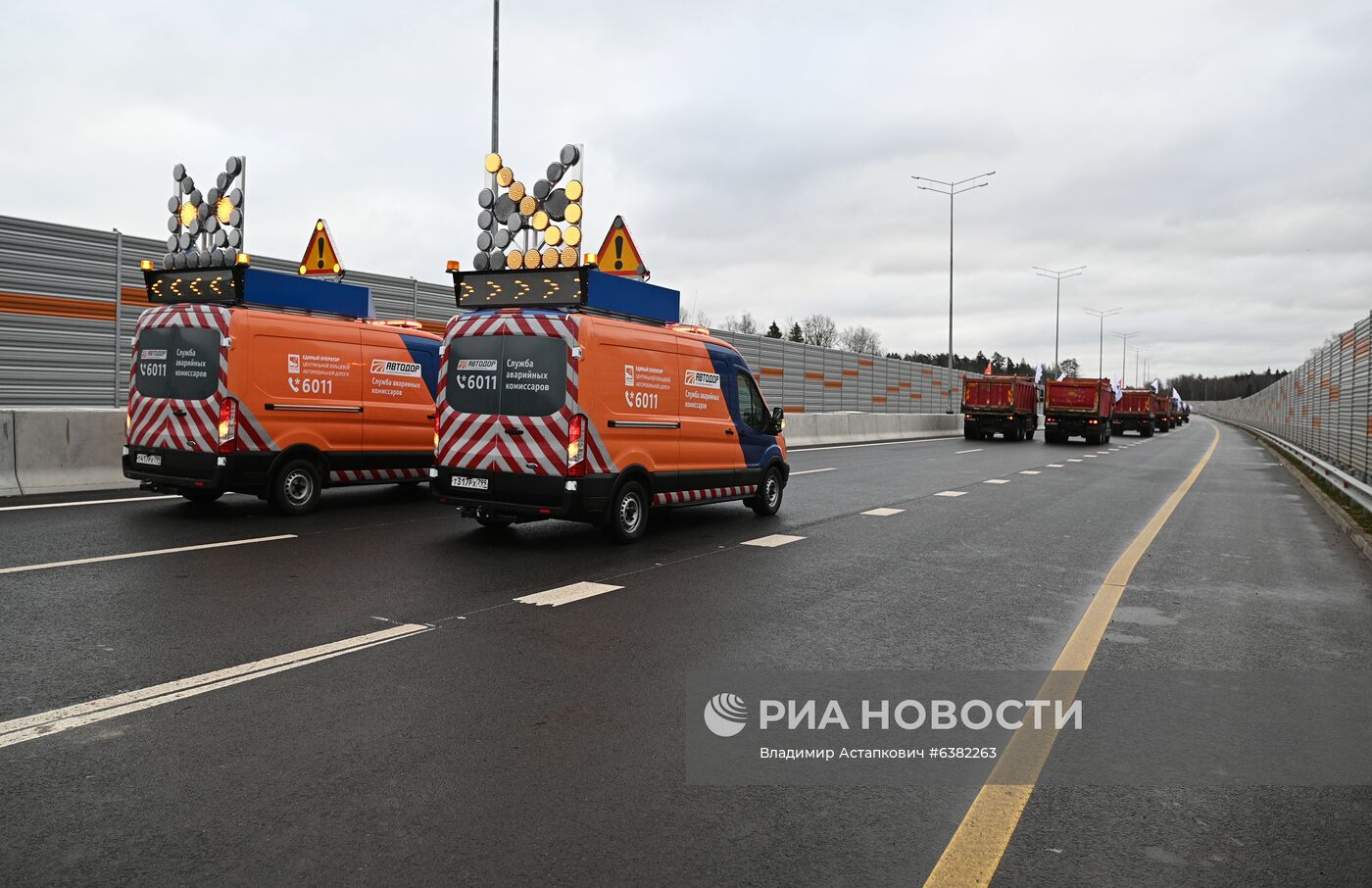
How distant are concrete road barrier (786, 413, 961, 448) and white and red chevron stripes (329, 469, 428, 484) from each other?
1579 centimetres

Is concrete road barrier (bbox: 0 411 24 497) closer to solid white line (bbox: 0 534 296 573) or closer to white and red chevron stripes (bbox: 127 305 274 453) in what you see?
white and red chevron stripes (bbox: 127 305 274 453)

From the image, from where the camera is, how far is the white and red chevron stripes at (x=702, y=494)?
1002 centimetres

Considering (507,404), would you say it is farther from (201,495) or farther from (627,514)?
(201,495)

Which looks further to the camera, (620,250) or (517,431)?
(620,250)

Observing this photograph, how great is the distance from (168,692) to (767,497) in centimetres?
802

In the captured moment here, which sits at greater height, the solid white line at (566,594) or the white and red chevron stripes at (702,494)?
the white and red chevron stripes at (702,494)

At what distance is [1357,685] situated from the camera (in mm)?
5109

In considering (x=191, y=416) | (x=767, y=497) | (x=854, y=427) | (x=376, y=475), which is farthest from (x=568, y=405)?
(x=854, y=427)

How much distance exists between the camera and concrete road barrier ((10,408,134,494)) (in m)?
11.7

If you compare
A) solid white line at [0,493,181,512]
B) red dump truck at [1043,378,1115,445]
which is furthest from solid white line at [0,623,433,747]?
red dump truck at [1043,378,1115,445]

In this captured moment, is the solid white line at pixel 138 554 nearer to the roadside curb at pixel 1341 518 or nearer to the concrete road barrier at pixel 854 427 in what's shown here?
the roadside curb at pixel 1341 518

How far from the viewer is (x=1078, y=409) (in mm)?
38688

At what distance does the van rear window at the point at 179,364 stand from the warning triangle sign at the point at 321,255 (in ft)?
14.5

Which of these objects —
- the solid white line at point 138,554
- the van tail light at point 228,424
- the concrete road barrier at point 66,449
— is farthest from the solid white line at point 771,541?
the concrete road barrier at point 66,449
